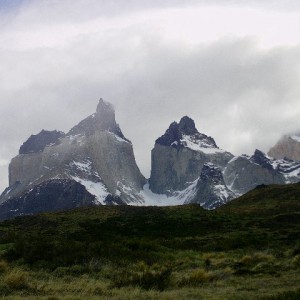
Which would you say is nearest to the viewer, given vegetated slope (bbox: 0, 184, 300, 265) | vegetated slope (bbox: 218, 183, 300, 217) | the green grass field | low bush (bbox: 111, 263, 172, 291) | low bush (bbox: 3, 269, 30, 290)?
the green grass field

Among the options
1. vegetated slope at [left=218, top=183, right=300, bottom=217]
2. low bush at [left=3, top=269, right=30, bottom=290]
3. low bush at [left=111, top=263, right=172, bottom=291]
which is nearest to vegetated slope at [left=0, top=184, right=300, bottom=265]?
vegetated slope at [left=218, top=183, right=300, bottom=217]

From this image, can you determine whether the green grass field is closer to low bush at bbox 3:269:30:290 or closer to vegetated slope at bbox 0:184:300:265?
low bush at bbox 3:269:30:290

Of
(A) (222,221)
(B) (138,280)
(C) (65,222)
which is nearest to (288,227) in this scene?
A: (A) (222,221)

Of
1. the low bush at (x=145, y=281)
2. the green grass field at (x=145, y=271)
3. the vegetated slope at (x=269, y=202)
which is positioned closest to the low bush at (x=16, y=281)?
the green grass field at (x=145, y=271)

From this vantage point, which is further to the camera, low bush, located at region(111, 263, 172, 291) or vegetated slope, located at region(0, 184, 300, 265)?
vegetated slope, located at region(0, 184, 300, 265)

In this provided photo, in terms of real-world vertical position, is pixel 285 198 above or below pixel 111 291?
above

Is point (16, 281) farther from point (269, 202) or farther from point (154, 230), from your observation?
Answer: point (269, 202)

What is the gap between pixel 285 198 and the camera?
100m

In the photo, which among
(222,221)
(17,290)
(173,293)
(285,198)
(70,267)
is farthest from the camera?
(285,198)

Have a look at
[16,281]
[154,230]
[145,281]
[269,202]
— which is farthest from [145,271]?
[269,202]

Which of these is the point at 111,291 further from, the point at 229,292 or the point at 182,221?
the point at 182,221

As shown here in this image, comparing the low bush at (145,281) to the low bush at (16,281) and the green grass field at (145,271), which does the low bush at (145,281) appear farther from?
the low bush at (16,281)

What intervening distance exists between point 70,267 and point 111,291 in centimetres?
691

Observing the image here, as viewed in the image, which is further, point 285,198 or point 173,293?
point 285,198
